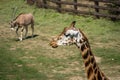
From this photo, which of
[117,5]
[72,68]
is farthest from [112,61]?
[117,5]

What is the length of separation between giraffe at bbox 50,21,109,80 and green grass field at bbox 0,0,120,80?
4.04m

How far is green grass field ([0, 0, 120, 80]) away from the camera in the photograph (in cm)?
1076

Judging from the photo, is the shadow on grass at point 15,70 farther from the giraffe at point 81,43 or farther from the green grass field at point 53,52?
the giraffe at point 81,43

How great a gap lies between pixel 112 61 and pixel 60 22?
7138mm

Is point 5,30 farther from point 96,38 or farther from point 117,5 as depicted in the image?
point 117,5

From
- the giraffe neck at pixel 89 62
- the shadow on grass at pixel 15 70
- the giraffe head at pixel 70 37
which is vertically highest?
the giraffe head at pixel 70 37

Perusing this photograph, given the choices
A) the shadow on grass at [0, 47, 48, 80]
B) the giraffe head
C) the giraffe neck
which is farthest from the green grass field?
the giraffe head

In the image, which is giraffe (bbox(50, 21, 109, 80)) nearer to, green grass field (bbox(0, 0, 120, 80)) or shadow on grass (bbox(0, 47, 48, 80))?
green grass field (bbox(0, 0, 120, 80))

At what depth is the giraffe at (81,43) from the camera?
599 centimetres

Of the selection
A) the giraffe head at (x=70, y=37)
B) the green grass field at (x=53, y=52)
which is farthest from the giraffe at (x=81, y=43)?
the green grass field at (x=53, y=52)

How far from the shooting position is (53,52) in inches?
518

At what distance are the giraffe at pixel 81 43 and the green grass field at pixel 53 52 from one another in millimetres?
4038

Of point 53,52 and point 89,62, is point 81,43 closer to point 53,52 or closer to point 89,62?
point 89,62

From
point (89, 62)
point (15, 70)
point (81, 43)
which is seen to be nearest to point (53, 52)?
point (15, 70)
